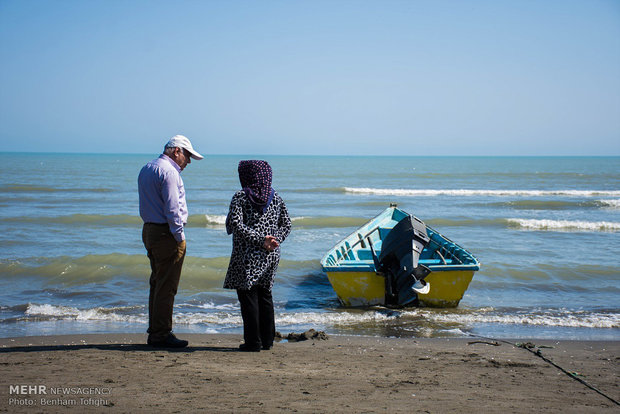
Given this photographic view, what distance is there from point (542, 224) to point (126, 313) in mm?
14258

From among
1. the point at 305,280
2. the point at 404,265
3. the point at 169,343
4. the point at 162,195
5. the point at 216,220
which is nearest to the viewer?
the point at 162,195

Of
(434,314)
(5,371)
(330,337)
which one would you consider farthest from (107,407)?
(434,314)

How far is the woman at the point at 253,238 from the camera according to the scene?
183 inches

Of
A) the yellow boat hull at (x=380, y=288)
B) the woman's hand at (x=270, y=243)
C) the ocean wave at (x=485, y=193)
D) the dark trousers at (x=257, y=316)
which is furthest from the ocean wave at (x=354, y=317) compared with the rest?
the ocean wave at (x=485, y=193)

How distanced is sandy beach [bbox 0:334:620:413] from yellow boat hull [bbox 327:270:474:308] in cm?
203

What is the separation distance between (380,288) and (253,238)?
11.5 feet

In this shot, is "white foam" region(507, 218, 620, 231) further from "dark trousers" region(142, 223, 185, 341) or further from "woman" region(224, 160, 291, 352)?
"dark trousers" region(142, 223, 185, 341)

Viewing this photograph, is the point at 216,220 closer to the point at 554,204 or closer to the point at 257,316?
the point at 257,316

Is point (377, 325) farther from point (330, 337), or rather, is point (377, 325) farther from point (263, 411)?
point (263, 411)

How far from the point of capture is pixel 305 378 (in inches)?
160

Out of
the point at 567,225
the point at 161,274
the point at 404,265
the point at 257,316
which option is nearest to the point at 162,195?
the point at 161,274

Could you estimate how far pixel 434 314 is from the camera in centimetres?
746
